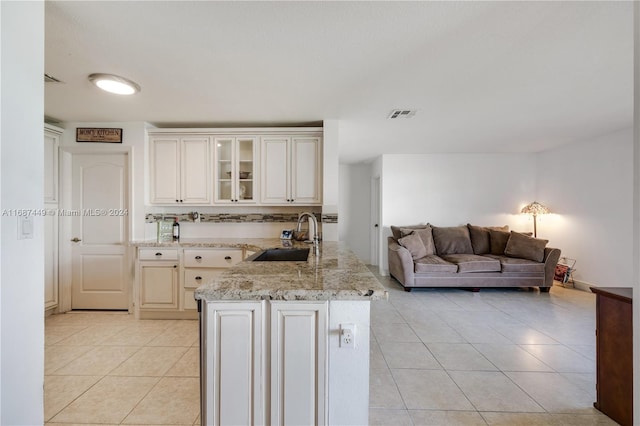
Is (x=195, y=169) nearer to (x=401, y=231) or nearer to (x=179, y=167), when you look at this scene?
(x=179, y=167)

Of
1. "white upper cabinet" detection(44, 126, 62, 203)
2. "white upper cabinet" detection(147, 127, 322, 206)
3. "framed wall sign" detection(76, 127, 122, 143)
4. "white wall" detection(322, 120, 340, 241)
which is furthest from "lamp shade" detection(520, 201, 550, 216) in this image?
"white upper cabinet" detection(44, 126, 62, 203)

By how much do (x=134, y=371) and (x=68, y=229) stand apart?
222 cm

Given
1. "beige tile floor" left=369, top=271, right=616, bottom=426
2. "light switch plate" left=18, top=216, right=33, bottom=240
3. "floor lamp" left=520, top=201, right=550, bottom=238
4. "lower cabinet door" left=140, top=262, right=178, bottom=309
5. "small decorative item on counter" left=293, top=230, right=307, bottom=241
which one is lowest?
"beige tile floor" left=369, top=271, right=616, bottom=426

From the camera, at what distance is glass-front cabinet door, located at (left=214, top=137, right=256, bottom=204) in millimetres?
3318

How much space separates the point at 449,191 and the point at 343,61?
4093 mm

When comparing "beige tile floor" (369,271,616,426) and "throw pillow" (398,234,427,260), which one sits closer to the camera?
"beige tile floor" (369,271,616,426)

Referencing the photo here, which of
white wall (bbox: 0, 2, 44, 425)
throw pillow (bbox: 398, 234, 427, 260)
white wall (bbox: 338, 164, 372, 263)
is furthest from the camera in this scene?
white wall (bbox: 338, 164, 372, 263)

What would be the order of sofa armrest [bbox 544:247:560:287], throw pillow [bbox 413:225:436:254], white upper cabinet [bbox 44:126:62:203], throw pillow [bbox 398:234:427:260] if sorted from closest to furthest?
white upper cabinet [bbox 44:126:62:203], sofa armrest [bbox 544:247:560:287], throw pillow [bbox 398:234:427:260], throw pillow [bbox 413:225:436:254]

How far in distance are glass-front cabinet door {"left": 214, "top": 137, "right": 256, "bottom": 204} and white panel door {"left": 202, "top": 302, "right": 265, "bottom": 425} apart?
2232 mm

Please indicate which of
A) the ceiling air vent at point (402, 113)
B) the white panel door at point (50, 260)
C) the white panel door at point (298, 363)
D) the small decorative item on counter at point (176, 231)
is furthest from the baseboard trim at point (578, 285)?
the white panel door at point (50, 260)

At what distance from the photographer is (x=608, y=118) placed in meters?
3.20

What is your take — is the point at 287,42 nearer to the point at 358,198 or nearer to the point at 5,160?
the point at 5,160

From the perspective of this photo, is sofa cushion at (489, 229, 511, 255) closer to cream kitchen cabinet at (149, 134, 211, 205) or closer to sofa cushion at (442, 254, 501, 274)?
sofa cushion at (442, 254, 501, 274)

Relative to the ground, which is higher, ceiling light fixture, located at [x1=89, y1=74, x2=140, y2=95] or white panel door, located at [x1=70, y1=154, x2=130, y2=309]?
ceiling light fixture, located at [x1=89, y1=74, x2=140, y2=95]
